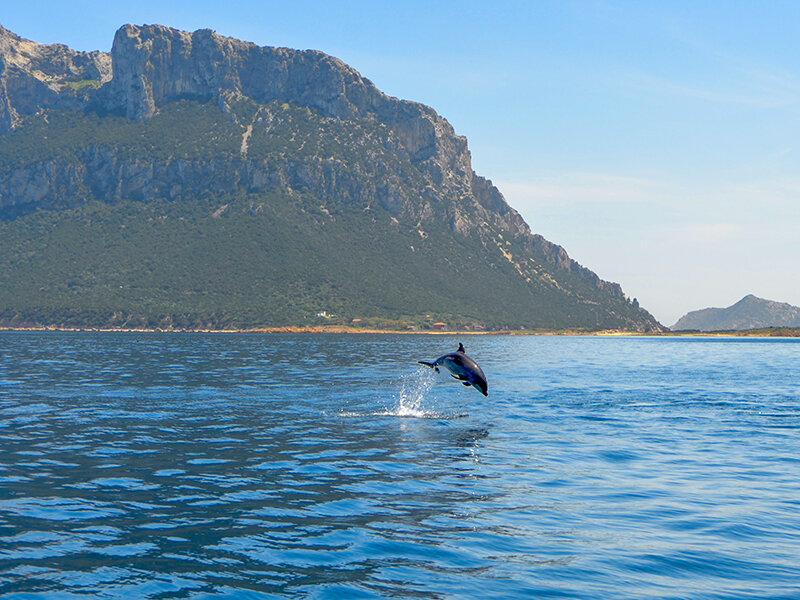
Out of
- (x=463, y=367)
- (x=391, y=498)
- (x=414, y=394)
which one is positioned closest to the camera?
(x=391, y=498)

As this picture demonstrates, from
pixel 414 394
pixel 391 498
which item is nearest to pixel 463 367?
pixel 391 498

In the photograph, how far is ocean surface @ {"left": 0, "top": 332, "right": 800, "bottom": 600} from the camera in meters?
11.8

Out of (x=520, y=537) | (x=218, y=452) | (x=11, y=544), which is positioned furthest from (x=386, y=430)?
(x=11, y=544)

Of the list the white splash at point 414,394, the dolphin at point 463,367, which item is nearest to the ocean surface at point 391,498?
the white splash at point 414,394

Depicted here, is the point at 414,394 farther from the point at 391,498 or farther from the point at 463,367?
the point at 391,498

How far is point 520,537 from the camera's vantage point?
559 inches

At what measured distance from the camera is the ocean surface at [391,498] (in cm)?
1180

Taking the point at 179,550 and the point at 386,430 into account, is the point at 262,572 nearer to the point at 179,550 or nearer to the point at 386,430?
the point at 179,550

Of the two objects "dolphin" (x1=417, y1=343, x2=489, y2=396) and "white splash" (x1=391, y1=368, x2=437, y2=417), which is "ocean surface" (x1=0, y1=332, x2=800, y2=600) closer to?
"white splash" (x1=391, y1=368, x2=437, y2=417)

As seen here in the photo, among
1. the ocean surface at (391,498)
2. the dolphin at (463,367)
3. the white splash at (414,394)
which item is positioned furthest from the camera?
the white splash at (414,394)

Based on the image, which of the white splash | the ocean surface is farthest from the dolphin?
the white splash

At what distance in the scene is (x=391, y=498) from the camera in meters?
17.3

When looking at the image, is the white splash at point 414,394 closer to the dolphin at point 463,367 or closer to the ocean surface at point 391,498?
the ocean surface at point 391,498

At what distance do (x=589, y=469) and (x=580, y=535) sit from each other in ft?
24.3
